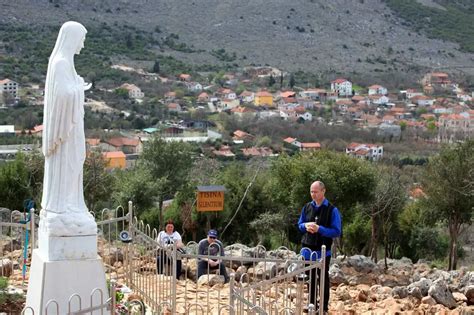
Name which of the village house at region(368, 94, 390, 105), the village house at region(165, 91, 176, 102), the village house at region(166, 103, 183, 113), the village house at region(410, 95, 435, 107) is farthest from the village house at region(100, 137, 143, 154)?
the village house at region(410, 95, 435, 107)

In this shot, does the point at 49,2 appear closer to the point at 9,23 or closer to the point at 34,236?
the point at 9,23

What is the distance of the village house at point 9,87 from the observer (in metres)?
59.7

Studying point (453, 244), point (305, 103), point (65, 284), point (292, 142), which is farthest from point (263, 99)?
point (65, 284)

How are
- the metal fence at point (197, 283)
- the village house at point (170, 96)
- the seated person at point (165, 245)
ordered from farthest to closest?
the village house at point (170, 96)
the seated person at point (165, 245)
the metal fence at point (197, 283)

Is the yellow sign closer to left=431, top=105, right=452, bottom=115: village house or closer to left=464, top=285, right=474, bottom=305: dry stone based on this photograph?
left=464, top=285, right=474, bottom=305: dry stone

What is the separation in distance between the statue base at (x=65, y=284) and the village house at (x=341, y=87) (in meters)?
84.0

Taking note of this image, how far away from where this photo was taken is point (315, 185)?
25.3 feet

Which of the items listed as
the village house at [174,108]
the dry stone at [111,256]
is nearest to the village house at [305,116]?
the village house at [174,108]

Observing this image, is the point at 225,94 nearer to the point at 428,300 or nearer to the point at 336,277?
the point at 336,277

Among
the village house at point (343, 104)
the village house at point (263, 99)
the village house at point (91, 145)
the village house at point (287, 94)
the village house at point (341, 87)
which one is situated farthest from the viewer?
the village house at point (341, 87)

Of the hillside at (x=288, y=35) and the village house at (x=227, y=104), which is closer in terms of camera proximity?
the village house at (x=227, y=104)

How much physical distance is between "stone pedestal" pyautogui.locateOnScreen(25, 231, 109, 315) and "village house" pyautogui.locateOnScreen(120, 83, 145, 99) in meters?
63.0

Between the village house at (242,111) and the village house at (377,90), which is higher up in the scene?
the village house at (377,90)

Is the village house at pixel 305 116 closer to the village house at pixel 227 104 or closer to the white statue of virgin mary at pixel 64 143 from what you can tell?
the village house at pixel 227 104
